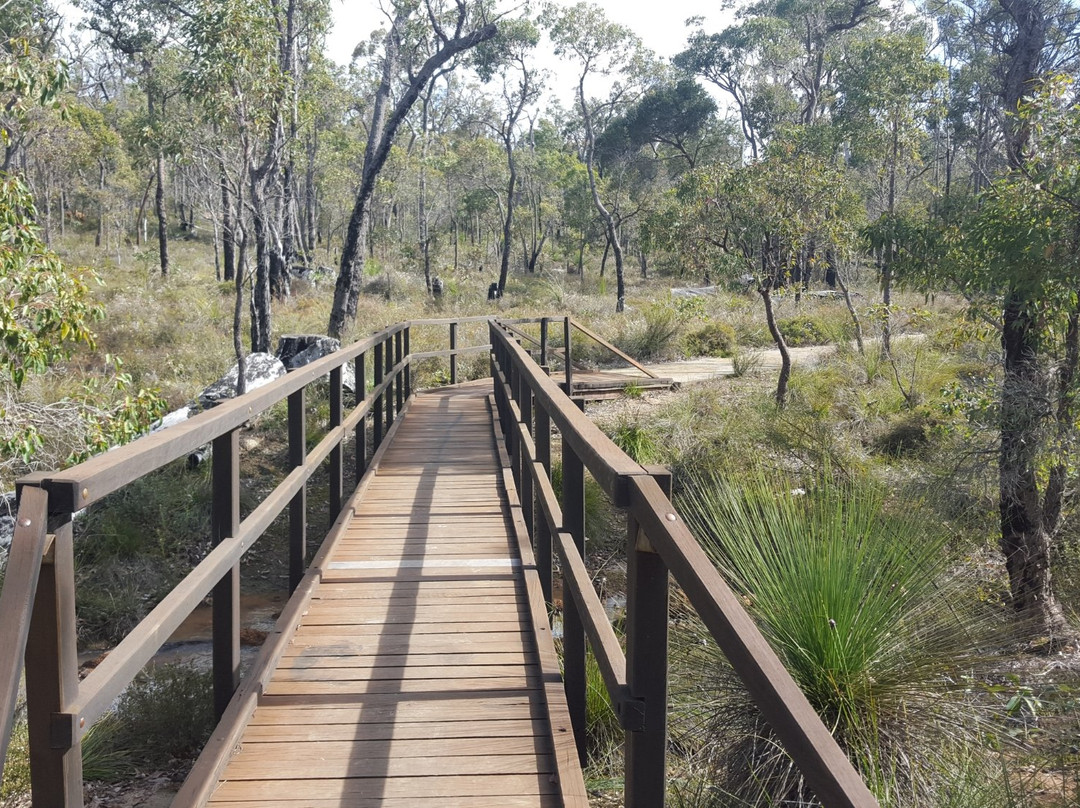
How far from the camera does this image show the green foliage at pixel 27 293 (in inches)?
238

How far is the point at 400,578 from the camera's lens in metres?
5.03

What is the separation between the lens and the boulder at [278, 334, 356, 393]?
50.9 feet

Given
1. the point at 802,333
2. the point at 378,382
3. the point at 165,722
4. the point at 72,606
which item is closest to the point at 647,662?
the point at 72,606

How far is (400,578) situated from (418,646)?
98cm

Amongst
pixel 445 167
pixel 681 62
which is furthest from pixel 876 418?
pixel 445 167

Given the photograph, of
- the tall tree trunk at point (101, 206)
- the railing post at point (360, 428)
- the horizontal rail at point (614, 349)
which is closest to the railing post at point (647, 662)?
the railing post at point (360, 428)

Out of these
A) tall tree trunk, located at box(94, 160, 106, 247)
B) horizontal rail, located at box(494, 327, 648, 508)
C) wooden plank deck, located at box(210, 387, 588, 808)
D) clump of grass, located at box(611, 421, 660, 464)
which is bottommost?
Answer: clump of grass, located at box(611, 421, 660, 464)

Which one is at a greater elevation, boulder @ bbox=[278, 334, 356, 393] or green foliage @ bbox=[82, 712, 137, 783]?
boulder @ bbox=[278, 334, 356, 393]

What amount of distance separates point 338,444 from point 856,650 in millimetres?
3063

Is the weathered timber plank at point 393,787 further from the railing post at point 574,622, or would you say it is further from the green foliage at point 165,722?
the green foliage at point 165,722

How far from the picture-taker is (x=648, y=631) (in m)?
2.02

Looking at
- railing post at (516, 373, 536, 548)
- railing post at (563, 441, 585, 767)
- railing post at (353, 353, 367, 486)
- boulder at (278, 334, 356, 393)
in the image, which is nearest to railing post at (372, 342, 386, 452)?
railing post at (353, 353, 367, 486)

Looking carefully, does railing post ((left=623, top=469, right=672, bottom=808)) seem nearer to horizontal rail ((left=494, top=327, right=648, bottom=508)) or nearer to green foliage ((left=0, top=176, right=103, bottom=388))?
horizontal rail ((left=494, top=327, right=648, bottom=508))

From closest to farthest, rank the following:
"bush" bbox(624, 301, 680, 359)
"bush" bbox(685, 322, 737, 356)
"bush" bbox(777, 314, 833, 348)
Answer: "bush" bbox(624, 301, 680, 359) < "bush" bbox(685, 322, 737, 356) < "bush" bbox(777, 314, 833, 348)
